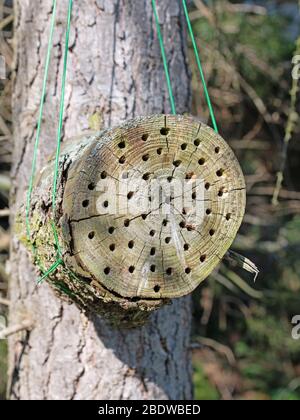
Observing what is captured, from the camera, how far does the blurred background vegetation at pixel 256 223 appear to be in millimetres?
3430

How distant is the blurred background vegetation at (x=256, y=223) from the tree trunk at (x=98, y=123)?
1328 millimetres

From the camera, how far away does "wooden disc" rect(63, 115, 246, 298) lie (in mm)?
1251

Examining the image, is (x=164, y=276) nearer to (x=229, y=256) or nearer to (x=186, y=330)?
(x=229, y=256)

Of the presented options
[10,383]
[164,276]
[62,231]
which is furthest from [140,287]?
[10,383]

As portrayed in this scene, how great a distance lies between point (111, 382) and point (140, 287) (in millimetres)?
691

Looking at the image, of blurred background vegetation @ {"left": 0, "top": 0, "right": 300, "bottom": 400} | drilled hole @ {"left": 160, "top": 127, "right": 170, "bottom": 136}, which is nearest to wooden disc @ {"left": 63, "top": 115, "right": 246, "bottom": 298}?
drilled hole @ {"left": 160, "top": 127, "right": 170, "bottom": 136}

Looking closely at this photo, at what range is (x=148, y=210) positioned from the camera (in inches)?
49.5

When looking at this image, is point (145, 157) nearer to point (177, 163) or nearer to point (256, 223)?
point (177, 163)

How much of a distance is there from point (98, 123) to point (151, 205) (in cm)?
60

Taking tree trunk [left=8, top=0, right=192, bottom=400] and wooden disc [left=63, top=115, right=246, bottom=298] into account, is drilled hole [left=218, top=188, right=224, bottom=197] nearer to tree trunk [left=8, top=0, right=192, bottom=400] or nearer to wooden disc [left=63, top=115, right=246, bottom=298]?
wooden disc [left=63, top=115, right=246, bottom=298]

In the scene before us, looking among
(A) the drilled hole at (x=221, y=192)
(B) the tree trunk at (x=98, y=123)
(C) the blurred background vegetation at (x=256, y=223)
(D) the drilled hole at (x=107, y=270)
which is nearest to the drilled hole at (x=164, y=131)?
(A) the drilled hole at (x=221, y=192)

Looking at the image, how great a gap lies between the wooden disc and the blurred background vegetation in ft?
6.50

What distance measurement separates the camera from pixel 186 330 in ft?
6.59

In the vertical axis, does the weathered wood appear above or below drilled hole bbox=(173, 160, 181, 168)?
below
